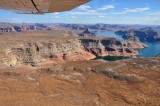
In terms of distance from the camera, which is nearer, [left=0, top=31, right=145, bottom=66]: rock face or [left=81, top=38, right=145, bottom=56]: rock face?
[left=0, top=31, right=145, bottom=66]: rock face

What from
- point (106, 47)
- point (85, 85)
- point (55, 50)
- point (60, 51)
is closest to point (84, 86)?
point (85, 85)

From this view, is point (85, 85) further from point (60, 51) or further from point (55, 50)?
point (60, 51)

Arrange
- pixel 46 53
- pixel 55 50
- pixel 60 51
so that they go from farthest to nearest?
pixel 60 51, pixel 55 50, pixel 46 53

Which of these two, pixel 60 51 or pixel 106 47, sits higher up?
pixel 60 51

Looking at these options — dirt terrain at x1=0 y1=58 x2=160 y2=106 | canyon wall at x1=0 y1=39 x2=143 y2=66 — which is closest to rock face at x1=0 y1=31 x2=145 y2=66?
canyon wall at x1=0 y1=39 x2=143 y2=66

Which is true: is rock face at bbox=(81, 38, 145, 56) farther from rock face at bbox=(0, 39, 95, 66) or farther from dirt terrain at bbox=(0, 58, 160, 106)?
dirt terrain at bbox=(0, 58, 160, 106)

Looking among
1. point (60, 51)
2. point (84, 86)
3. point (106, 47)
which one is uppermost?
point (84, 86)

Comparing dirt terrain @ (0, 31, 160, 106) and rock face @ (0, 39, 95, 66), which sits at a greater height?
dirt terrain @ (0, 31, 160, 106)

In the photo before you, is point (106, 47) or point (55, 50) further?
point (106, 47)

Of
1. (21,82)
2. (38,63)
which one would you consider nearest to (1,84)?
(21,82)

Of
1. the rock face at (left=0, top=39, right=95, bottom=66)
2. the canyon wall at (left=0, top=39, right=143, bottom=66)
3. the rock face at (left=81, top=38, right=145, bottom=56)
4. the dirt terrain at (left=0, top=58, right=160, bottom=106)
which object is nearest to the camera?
the dirt terrain at (left=0, top=58, right=160, bottom=106)

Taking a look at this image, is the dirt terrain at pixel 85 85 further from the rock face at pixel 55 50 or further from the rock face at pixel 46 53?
the rock face at pixel 46 53
